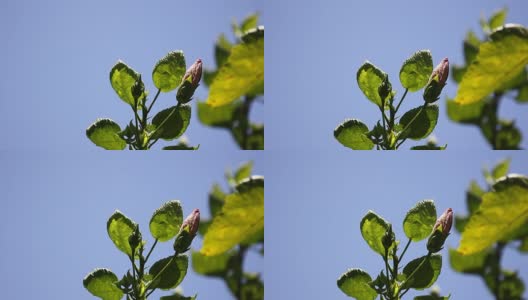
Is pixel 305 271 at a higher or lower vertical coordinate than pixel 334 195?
lower

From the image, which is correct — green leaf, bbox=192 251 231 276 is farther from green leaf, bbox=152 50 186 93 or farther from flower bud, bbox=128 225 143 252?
green leaf, bbox=152 50 186 93

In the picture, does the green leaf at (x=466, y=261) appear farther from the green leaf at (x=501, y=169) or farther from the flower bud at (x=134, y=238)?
the flower bud at (x=134, y=238)

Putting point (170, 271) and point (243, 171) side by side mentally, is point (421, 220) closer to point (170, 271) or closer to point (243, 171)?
point (243, 171)

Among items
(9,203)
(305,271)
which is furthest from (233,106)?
(9,203)

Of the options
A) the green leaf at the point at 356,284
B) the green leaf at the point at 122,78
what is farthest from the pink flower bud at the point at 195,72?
the green leaf at the point at 356,284

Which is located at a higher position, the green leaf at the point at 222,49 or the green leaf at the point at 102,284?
the green leaf at the point at 222,49

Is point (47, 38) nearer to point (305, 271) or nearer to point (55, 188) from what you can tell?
point (55, 188)
